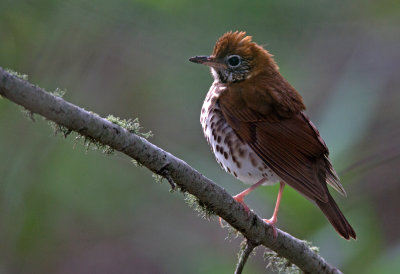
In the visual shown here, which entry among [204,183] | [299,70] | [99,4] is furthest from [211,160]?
[204,183]

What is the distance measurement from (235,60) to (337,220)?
5.58ft

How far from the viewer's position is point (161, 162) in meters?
3.02

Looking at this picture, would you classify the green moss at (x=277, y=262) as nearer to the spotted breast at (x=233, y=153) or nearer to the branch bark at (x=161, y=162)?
the branch bark at (x=161, y=162)

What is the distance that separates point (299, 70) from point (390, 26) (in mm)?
1356

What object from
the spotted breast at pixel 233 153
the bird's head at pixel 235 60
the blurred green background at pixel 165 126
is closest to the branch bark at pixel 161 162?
the blurred green background at pixel 165 126

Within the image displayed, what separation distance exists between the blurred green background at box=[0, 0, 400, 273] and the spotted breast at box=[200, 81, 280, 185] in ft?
0.46

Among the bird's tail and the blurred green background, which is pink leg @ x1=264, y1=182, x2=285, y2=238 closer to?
the blurred green background

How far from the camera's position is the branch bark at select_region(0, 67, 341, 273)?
254 centimetres

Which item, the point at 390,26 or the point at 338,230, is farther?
the point at 390,26

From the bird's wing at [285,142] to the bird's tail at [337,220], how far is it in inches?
7.6

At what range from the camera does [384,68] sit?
24.3 ft

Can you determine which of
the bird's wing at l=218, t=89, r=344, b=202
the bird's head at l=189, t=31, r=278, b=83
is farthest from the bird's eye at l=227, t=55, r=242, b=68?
the bird's wing at l=218, t=89, r=344, b=202

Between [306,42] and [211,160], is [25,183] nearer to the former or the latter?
[211,160]

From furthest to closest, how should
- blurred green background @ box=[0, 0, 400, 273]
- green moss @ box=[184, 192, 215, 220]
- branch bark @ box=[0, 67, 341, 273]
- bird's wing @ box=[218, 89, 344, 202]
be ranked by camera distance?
blurred green background @ box=[0, 0, 400, 273] < bird's wing @ box=[218, 89, 344, 202] < green moss @ box=[184, 192, 215, 220] < branch bark @ box=[0, 67, 341, 273]
